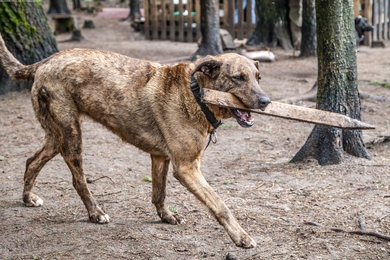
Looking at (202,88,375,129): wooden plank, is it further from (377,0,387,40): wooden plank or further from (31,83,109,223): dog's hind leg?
(377,0,387,40): wooden plank

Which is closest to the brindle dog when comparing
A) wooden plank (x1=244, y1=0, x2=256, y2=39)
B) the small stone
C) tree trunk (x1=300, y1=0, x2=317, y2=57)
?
the small stone

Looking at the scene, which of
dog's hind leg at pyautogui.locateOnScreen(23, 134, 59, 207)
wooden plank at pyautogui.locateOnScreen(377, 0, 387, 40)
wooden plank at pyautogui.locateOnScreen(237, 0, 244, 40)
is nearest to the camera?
dog's hind leg at pyautogui.locateOnScreen(23, 134, 59, 207)

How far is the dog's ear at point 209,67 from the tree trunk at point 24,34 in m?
6.93

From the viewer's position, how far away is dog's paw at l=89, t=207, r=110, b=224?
18.1 feet

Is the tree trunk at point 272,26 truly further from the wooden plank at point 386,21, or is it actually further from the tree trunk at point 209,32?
the wooden plank at point 386,21

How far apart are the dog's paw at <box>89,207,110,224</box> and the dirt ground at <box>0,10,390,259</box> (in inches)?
2.5

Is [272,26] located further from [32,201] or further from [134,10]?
[32,201]

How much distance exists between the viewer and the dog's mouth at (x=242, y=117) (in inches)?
190

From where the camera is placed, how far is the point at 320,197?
6.05m

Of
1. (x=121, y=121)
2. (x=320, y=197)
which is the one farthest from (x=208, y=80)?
(x=320, y=197)

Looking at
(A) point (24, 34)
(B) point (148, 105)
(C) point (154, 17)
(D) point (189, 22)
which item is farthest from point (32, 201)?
(C) point (154, 17)

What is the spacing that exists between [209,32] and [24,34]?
5661mm

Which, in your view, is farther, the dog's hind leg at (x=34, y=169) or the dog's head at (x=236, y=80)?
the dog's hind leg at (x=34, y=169)

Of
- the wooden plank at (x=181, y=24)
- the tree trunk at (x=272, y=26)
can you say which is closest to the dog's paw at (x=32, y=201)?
the tree trunk at (x=272, y=26)
